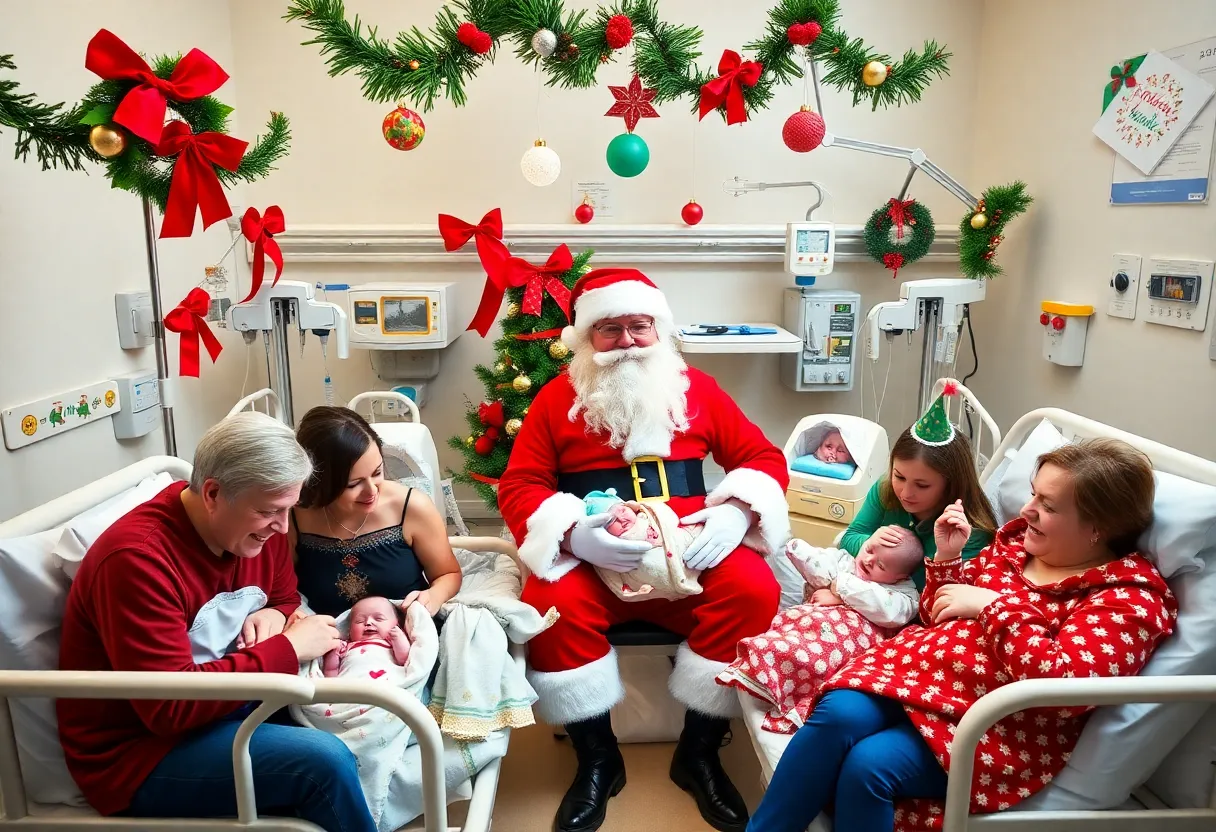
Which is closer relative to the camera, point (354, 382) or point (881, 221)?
point (881, 221)

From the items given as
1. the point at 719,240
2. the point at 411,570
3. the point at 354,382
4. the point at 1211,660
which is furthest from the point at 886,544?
the point at 354,382

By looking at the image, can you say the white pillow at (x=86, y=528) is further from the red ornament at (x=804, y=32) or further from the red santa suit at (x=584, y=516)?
the red ornament at (x=804, y=32)

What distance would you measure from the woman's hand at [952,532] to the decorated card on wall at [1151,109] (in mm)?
1590

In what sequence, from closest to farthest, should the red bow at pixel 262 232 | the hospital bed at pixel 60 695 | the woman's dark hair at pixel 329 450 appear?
the hospital bed at pixel 60 695 → the woman's dark hair at pixel 329 450 → the red bow at pixel 262 232

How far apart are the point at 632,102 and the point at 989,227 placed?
1492 millimetres

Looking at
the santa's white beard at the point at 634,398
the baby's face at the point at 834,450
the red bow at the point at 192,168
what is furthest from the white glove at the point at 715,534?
the red bow at the point at 192,168

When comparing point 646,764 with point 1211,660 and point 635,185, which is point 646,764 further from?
point 635,185

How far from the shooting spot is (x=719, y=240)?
3.81 m

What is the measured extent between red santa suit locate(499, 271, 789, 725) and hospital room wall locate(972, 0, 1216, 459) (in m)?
1.28

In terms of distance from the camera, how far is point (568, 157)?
380 cm

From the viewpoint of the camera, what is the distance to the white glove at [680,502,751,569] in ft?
7.23

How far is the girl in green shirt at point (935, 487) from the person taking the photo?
2.04 metres

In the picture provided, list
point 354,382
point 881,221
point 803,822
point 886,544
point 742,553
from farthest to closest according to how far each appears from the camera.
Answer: point 354,382
point 881,221
point 742,553
point 886,544
point 803,822

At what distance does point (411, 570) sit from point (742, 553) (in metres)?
0.87
